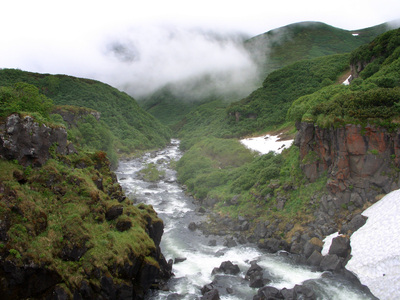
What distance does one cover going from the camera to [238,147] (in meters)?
65.4

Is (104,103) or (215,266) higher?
(104,103)

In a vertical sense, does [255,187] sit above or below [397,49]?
below

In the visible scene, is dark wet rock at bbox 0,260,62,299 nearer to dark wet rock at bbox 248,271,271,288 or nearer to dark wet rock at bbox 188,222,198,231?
dark wet rock at bbox 248,271,271,288

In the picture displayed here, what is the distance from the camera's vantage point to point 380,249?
79.8 ft

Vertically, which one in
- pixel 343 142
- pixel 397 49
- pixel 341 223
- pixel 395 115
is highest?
pixel 397 49

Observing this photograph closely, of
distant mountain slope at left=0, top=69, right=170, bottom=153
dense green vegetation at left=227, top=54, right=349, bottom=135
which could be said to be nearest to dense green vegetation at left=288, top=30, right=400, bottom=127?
dense green vegetation at left=227, top=54, right=349, bottom=135

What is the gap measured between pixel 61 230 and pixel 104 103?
335 feet

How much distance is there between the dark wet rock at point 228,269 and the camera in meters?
27.5

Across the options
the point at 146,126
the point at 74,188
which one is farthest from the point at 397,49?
the point at 146,126

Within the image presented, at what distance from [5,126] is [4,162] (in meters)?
2.70

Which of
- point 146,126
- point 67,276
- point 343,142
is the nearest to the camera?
point 67,276

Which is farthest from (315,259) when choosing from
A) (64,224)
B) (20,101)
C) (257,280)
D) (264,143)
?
(264,143)

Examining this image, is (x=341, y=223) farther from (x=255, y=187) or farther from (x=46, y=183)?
(x=46, y=183)

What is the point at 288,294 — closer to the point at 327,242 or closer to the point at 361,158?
the point at 327,242
